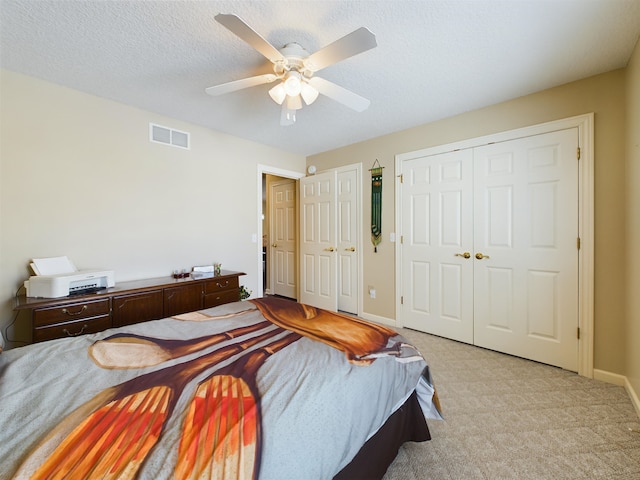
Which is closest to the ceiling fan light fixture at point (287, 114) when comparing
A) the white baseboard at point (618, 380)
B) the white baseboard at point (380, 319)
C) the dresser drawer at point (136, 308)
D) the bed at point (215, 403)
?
the bed at point (215, 403)

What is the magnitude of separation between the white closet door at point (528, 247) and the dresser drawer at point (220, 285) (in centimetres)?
268

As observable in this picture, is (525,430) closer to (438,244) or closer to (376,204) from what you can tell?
(438,244)

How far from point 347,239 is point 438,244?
1251 millimetres

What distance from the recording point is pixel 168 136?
→ 2.95 meters

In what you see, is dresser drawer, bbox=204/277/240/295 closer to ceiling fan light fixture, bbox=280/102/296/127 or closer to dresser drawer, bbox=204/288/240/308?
dresser drawer, bbox=204/288/240/308

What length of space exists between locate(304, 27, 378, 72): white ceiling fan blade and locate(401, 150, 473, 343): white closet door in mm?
1954

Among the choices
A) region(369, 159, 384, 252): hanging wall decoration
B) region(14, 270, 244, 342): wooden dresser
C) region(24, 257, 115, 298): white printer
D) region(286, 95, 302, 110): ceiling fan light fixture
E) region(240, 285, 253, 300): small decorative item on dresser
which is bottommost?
region(240, 285, 253, 300): small decorative item on dresser

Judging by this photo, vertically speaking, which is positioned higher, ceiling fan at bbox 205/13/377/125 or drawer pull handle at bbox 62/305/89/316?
ceiling fan at bbox 205/13/377/125

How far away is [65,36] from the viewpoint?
1.74m

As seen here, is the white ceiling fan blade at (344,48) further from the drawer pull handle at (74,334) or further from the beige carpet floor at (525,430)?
the drawer pull handle at (74,334)

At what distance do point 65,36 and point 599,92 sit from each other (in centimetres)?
395

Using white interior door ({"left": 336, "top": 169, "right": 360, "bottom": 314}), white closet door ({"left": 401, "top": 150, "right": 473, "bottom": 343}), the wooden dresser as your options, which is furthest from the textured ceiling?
the wooden dresser

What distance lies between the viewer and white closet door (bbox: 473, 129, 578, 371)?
2328 millimetres

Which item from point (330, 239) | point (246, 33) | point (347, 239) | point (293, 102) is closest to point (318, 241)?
point (330, 239)
